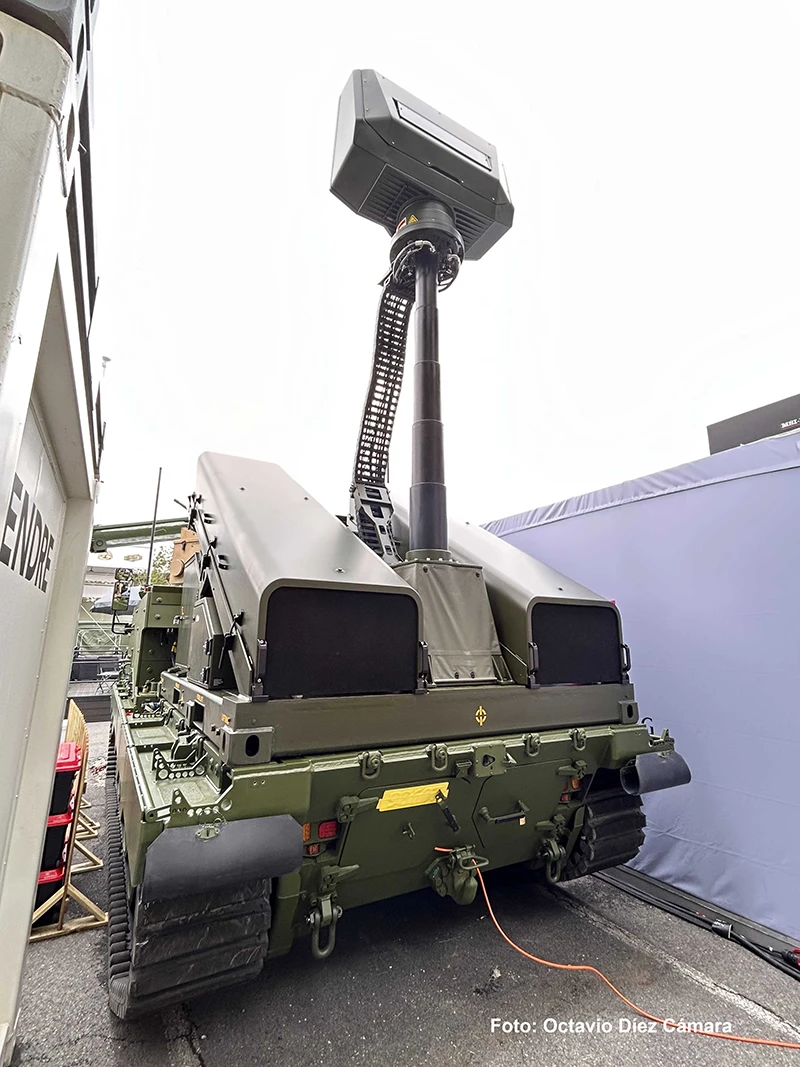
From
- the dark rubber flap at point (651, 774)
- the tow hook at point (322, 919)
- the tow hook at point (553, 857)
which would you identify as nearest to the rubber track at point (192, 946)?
the tow hook at point (322, 919)

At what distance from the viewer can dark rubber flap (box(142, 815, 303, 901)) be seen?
69.1 inches

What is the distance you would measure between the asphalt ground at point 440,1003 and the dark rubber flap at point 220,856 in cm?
95

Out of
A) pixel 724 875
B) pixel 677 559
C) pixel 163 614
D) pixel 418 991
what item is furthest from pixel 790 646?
pixel 163 614

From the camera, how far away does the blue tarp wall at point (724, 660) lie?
329 centimetres

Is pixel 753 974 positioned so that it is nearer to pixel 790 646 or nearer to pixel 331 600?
pixel 790 646

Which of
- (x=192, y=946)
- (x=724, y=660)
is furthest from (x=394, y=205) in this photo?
(x=192, y=946)

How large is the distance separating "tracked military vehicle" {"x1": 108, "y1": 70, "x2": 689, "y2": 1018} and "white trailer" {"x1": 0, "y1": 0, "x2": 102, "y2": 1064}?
41 cm

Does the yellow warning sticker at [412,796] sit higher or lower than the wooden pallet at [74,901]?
higher

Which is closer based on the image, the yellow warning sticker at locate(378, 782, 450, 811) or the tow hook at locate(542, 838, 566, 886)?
the yellow warning sticker at locate(378, 782, 450, 811)

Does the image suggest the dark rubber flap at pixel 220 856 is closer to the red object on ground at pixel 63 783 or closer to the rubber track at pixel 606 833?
the red object on ground at pixel 63 783

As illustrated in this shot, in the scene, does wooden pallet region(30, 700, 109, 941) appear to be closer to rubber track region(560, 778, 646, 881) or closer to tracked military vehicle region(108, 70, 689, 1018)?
tracked military vehicle region(108, 70, 689, 1018)

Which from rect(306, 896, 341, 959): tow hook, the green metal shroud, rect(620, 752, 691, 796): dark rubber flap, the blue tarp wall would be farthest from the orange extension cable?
the blue tarp wall

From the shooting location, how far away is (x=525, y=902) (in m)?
3.59

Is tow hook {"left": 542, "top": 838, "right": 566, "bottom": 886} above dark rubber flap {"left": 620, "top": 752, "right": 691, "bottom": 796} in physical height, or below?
below
